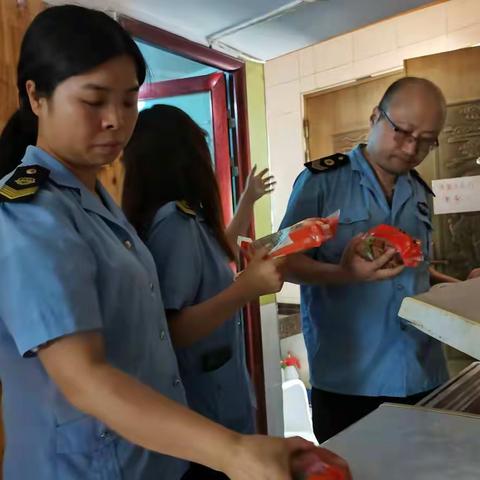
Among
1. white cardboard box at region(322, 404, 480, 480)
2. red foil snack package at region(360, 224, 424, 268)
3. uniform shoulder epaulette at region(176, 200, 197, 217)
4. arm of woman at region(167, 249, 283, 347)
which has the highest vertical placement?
uniform shoulder epaulette at region(176, 200, 197, 217)

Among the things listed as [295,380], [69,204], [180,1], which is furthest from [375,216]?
[295,380]

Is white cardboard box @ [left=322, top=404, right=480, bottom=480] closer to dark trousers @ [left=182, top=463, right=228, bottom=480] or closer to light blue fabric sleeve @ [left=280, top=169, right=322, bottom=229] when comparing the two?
dark trousers @ [left=182, top=463, right=228, bottom=480]

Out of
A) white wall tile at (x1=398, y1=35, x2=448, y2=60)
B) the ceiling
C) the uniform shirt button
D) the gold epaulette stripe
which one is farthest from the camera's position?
white wall tile at (x1=398, y1=35, x2=448, y2=60)

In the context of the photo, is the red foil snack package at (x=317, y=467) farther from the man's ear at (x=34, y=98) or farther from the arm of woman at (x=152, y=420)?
the man's ear at (x=34, y=98)

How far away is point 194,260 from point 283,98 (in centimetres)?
254

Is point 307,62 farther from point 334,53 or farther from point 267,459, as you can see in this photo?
point 267,459

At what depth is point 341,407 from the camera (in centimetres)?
132

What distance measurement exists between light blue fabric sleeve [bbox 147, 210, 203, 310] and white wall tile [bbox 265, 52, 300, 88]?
8.18 feet

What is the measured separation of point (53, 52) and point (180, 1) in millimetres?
1212

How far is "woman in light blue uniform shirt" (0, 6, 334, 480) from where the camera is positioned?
54 centimetres

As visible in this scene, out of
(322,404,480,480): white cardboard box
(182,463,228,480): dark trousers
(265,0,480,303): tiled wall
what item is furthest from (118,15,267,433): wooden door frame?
(322,404,480,480): white cardboard box

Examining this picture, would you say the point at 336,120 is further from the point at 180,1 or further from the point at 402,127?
the point at 402,127

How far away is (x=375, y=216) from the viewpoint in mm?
1358

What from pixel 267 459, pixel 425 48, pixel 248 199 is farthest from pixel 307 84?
pixel 267 459
